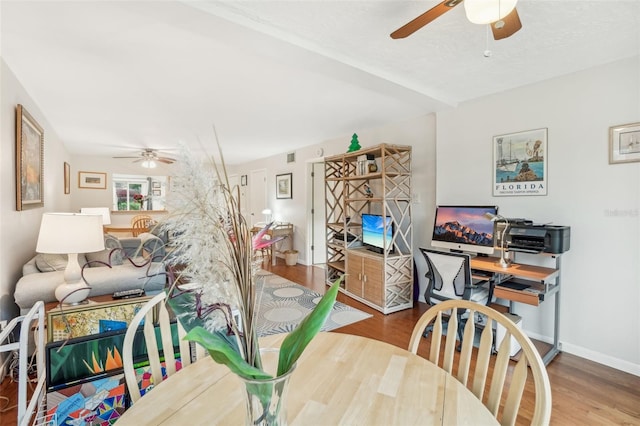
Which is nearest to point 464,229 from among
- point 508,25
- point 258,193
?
point 508,25

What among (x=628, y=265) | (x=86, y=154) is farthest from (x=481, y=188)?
(x=86, y=154)

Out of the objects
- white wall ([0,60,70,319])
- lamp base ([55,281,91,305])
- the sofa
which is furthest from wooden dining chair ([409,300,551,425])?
white wall ([0,60,70,319])

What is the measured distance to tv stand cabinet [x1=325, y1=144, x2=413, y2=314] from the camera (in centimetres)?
331

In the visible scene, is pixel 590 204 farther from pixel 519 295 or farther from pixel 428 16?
pixel 428 16

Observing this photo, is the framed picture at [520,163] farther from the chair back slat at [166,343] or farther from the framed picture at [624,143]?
the chair back slat at [166,343]

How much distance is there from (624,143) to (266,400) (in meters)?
2.94

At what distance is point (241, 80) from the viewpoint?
103 inches

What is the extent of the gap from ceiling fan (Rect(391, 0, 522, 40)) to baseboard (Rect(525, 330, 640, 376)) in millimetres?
2493

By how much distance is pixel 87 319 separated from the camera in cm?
150

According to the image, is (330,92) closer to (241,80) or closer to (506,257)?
(241,80)

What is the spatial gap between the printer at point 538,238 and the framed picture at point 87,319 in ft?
9.07

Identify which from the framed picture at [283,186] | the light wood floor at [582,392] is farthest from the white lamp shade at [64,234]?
the framed picture at [283,186]

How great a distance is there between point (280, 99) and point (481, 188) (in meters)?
2.24

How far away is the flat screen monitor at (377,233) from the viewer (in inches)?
131
